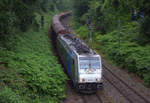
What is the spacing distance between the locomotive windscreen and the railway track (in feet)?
9.80

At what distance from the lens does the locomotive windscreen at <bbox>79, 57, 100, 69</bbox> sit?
15453 millimetres

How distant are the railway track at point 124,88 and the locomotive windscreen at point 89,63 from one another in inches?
118

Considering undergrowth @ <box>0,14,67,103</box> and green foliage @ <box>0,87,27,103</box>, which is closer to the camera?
green foliage @ <box>0,87,27,103</box>

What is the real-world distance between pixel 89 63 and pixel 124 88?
400 cm

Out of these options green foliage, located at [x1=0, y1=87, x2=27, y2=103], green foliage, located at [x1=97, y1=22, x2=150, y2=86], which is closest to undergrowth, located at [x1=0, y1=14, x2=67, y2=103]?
green foliage, located at [x1=0, y1=87, x2=27, y2=103]

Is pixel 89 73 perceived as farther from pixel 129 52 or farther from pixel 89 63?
pixel 129 52

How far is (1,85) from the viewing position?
37.4ft

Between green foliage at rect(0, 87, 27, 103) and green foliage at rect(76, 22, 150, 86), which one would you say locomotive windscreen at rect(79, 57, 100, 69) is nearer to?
green foliage at rect(76, 22, 150, 86)

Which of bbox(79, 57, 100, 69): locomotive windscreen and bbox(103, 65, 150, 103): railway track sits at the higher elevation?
bbox(79, 57, 100, 69): locomotive windscreen

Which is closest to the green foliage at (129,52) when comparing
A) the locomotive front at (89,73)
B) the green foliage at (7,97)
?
the locomotive front at (89,73)

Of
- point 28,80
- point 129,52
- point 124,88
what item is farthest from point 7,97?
point 129,52

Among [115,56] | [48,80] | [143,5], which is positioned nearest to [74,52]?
[48,80]

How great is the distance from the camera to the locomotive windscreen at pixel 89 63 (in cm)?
1545

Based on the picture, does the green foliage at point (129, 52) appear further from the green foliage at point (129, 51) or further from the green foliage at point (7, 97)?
the green foliage at point (7, 97)
